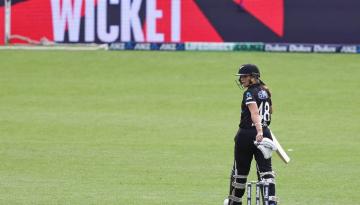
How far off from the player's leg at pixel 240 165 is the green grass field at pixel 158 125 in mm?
1093

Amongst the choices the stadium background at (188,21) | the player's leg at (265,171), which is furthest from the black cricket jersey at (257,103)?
the stadium background at (188,21)

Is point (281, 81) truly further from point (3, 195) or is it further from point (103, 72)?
point (3, 195)

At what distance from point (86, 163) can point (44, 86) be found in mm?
11207

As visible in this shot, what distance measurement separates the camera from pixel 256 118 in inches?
527

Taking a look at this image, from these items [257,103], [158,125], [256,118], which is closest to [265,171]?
[256,118]

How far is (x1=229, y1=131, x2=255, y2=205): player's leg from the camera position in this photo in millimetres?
13758

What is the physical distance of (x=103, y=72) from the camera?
31312 mm

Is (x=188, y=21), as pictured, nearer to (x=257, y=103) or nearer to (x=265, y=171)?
(x=257, y=103)

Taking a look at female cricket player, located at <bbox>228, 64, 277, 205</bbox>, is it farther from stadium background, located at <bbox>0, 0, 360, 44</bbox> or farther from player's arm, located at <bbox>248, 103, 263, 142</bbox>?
stadium background, located at <bbox>0, 0, 360, 44</bbox>

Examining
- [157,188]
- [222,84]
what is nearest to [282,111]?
[222,84]

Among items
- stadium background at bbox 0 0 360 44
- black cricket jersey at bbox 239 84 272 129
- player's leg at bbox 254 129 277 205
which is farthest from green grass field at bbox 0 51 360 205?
black cricket jersey at bbox 239 84 272 129

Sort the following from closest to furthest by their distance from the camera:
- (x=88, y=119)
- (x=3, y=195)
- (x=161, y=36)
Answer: (x=3, y=195)
(x=88, y=119)
(x=161, y=36)

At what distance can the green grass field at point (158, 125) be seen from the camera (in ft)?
53.8

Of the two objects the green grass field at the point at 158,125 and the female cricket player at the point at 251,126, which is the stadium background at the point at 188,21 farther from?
the female cricket player at the point at 251,126
